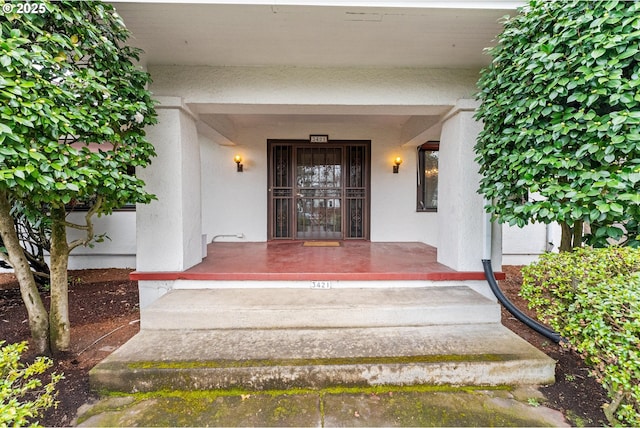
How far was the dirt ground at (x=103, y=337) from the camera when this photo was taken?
1.86 metres

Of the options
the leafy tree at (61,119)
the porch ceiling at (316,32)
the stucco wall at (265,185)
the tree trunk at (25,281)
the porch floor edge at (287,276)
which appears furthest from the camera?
the stucco wall at (265,185)

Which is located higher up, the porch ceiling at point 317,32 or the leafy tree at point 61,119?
the porch ceiling at point 317,32

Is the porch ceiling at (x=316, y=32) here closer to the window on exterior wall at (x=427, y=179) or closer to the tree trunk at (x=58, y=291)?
the tree trunk at (x=58, y=291)

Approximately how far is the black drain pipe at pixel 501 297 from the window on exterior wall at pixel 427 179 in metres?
2.63

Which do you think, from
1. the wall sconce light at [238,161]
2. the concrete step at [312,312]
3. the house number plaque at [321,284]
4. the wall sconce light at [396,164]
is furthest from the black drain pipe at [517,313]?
the wall sconce light at [238,161]

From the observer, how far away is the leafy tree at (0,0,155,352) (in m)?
1.71

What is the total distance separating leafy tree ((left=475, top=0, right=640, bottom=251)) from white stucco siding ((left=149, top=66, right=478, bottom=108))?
2.99ft

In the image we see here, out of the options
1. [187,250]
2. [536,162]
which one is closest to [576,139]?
[536,162]

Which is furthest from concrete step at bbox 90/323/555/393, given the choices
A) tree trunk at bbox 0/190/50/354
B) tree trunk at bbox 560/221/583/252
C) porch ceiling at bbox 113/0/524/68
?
porch ceiling at bbox 113/0/524/68

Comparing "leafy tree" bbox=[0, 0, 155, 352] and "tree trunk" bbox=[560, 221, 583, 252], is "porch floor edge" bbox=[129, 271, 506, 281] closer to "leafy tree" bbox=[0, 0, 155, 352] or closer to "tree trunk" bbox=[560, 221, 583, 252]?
"leafy tree" bbox=[0, 0, 155, 352]

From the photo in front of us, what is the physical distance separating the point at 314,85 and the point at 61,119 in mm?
2438

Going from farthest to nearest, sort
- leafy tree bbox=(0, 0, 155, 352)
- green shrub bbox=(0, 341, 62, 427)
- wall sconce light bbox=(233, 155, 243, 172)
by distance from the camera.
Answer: wall sconce light bbox=(233, 155, 243, 172)
leafy tree bbox=(0, 0, 155, 352)
green shrub bbox=(0, 341, 62, 427)

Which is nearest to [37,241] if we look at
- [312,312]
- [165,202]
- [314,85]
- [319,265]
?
[165,202]

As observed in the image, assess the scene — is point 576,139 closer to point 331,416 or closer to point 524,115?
point 524,115
